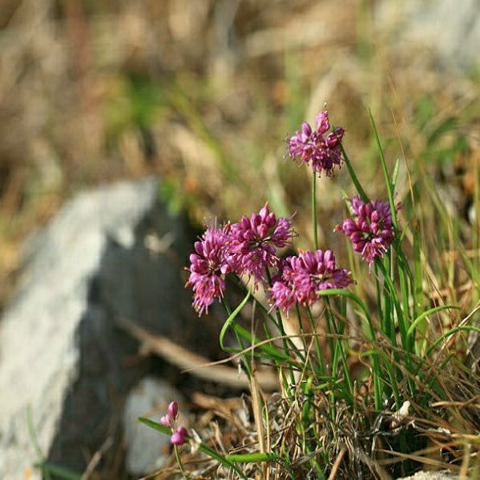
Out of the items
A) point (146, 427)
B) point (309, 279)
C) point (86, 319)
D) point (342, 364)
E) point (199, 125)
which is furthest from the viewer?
point (199, 125)

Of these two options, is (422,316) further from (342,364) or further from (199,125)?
(199,125)

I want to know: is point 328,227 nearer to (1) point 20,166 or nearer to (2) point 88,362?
(2) point 88,362

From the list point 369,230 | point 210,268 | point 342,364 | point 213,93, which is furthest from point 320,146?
point 213,93

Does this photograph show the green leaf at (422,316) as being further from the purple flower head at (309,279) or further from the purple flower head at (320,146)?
the purple flower head at (320,146)

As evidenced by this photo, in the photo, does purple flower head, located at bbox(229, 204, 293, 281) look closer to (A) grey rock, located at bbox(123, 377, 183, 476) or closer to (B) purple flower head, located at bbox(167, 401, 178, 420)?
(B) purple flower head, located at bbox(167, 401, 178, 420)

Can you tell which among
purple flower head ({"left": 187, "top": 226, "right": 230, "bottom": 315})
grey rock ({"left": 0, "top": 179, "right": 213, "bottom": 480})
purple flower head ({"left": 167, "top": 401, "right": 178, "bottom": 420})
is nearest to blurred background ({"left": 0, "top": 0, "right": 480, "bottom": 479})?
grey rock ({"left": 0, "top": 179, "right": 213, "bottom": 480})

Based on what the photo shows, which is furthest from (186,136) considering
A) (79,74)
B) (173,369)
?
(173,369)

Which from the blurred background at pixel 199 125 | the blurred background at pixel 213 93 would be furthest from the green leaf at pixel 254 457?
the blurred background at pixel 213 93
